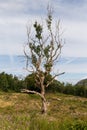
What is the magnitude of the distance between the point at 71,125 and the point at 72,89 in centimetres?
4524

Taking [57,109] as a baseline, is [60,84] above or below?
above

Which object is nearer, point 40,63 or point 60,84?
point 40,63

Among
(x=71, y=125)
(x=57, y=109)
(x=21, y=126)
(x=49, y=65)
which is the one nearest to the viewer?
(x=21, y=126)

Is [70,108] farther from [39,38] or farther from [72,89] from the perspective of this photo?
[72,89]

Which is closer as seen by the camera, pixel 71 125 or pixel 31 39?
pixel 71 125

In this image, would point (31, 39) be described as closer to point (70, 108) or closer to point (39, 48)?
point (39, 48)

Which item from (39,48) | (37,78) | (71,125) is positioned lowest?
(71,125)

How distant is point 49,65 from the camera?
91.6 ft

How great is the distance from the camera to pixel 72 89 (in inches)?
2135

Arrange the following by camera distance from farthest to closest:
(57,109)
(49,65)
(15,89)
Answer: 1. (15,89)
2. (57,109)
3. (49,65)

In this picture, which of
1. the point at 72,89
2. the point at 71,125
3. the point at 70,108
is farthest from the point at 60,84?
the point at 71,125

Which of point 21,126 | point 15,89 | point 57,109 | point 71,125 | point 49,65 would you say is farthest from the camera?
point 15,89

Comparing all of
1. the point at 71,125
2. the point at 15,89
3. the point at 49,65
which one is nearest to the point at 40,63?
the point at 49,65

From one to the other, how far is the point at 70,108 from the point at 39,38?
7.07 metres
